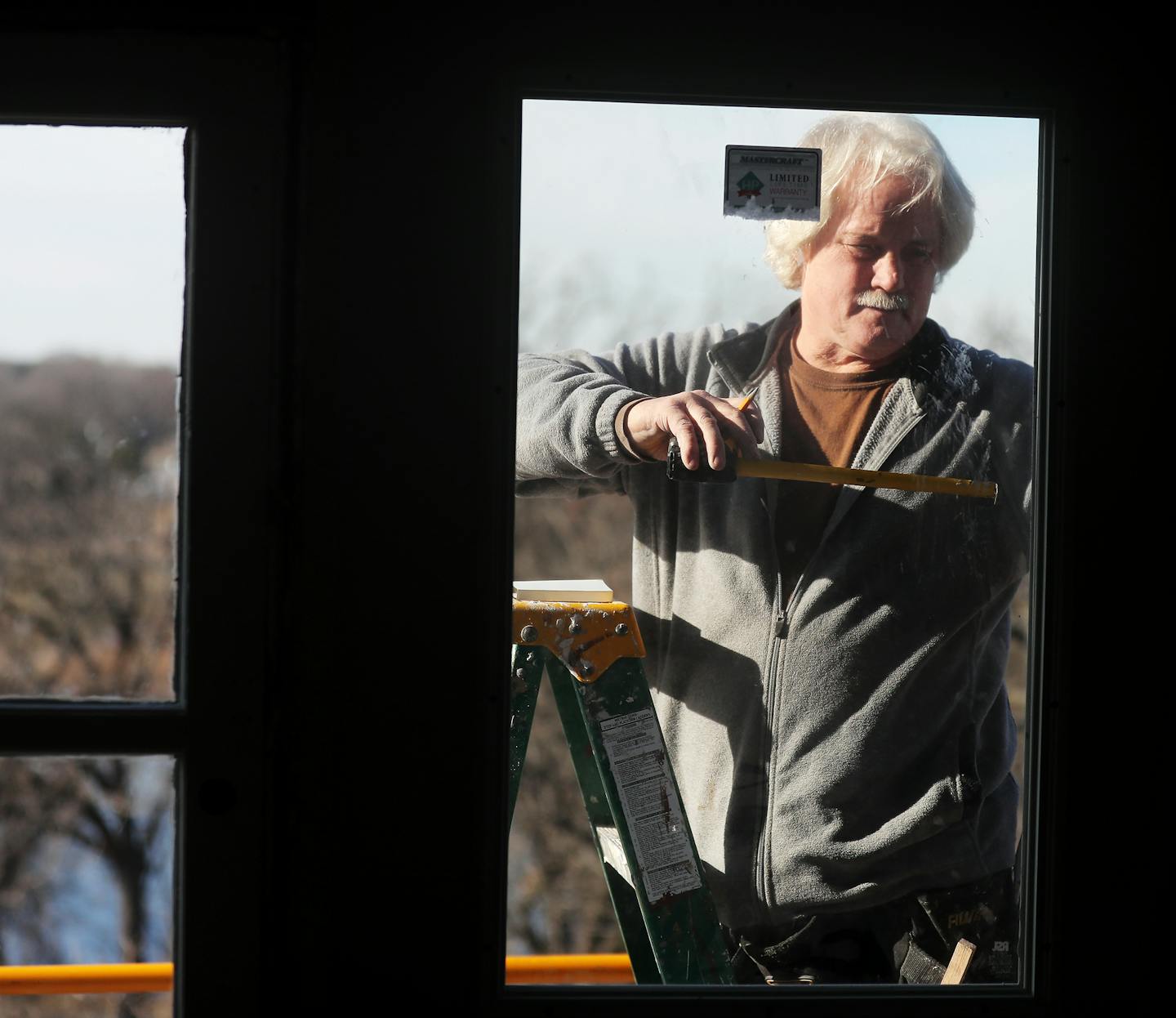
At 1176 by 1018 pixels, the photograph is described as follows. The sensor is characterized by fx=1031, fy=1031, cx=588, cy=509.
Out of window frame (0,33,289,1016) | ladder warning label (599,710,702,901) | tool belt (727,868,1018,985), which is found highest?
window frame (0,33,289,1016)

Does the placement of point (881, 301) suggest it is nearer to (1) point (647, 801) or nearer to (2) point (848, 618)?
(2) point (848, 618)

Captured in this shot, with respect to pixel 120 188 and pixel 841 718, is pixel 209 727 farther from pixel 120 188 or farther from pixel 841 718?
pixel 841 718

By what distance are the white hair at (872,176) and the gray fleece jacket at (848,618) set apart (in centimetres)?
9

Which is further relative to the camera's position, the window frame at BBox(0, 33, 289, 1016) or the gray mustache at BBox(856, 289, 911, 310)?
the gray mustache at BBox(856, 289, 911, 310)

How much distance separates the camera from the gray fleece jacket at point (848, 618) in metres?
1.36

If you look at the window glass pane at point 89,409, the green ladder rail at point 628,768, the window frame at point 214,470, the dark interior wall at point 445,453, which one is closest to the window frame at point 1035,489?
the dark interior wall at point 445,453

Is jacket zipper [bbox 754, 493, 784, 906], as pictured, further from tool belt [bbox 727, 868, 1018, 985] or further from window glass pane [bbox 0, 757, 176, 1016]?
window glass pane [bbox 0, 757, 176, 1016]

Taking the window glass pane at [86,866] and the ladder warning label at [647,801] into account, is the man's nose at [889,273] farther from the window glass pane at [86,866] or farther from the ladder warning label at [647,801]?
the window glass pane at [86,866]

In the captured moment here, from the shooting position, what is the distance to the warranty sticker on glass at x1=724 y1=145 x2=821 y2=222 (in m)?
1.32

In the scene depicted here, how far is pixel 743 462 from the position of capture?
137 cm

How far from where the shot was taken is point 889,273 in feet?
4.56

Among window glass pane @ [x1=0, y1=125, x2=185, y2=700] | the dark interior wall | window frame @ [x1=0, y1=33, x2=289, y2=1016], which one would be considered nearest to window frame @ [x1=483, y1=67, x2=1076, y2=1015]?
the dark interior wall

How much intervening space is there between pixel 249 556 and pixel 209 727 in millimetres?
214

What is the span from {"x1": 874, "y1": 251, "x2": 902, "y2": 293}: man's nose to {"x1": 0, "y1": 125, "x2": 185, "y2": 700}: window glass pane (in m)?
0.90
